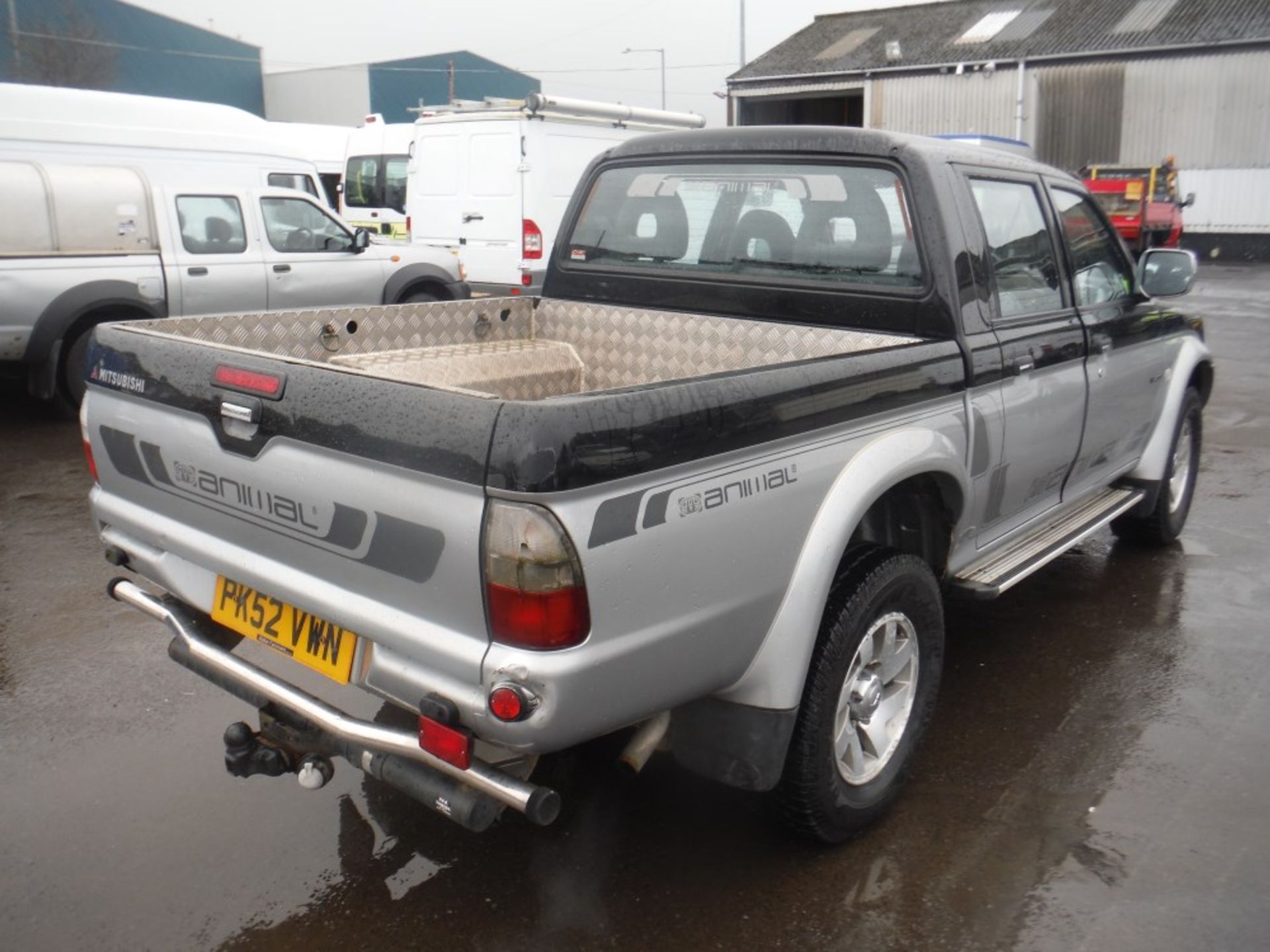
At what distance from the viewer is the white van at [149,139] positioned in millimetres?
10656

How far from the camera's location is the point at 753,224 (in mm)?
4004

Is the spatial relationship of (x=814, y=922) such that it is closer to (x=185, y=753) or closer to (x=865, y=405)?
(x=865, y=405)

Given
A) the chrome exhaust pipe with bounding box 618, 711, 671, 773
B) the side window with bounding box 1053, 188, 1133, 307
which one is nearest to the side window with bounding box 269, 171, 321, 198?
the side window with bounding box 1053, 188, 1133, 307

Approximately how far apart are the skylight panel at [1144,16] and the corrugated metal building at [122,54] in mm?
31779

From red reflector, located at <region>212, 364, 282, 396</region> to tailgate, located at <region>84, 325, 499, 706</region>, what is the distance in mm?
16

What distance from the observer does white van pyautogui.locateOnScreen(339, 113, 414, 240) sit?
18.1 m

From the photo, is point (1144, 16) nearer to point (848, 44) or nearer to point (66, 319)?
point (848, 44)

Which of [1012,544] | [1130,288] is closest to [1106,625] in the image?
[1012,544]

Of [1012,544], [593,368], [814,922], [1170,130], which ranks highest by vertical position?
[1170,130]

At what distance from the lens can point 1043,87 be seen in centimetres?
3048

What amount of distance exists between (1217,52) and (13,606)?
30940 millimetres

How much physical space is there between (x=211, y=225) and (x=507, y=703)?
330 inches

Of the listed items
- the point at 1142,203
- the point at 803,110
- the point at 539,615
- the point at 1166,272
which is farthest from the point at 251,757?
the point at 803,110

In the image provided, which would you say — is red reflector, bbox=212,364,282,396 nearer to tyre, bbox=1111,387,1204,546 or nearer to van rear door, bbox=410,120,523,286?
tyre, bbox=1111,387,1204,546
